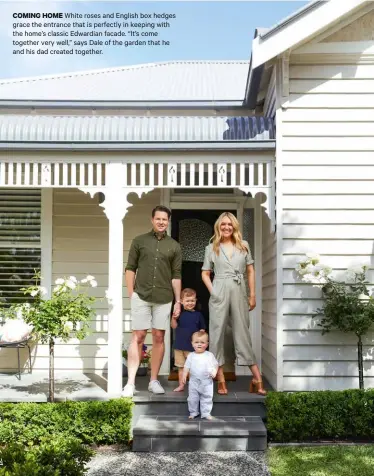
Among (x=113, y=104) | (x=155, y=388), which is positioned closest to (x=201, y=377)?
(x=155, y=388)

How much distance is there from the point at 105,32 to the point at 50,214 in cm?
257

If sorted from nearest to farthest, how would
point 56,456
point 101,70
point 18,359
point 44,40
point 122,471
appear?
point 56,456 < point 122,471 < point 18,359 < point 44,40 < point 101,70

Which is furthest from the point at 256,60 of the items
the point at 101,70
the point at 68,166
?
the point at 101,70

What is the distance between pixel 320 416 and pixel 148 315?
2.08 m

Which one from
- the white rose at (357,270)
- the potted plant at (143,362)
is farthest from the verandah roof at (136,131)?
the potted plant at (143,362)

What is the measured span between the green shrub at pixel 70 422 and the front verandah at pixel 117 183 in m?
0.64

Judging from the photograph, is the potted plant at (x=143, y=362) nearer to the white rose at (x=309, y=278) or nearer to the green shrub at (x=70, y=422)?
the green shrub at (x=70, y=422)

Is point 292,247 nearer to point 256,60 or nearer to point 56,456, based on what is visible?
point 256,60

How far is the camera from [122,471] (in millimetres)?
5617

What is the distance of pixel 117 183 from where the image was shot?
23.9 ft

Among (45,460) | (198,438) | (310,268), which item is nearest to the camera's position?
(45,460)

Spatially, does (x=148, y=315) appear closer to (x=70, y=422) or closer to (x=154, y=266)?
(x=154, y=266)

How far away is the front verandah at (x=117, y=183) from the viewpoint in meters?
7.09

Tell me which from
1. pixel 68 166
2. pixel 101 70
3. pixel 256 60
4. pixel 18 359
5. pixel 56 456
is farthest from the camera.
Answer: pixel 101 70
